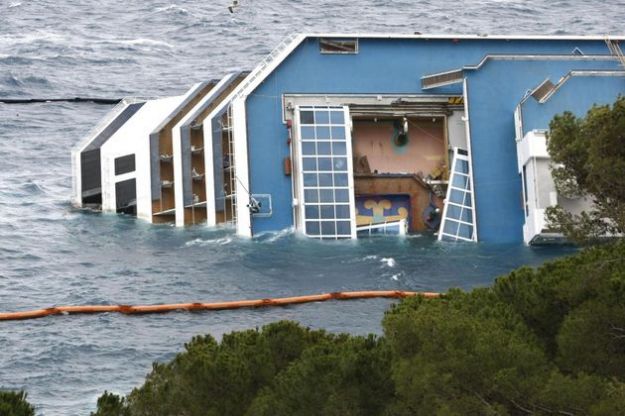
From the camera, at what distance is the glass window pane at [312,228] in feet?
344

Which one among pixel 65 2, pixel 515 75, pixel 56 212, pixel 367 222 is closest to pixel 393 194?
pixel 367 222

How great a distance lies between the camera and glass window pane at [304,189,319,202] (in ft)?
345

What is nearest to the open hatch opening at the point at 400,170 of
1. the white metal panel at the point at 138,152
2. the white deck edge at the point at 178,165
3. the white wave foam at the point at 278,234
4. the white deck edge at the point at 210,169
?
the white wave foam at the point at 278,234

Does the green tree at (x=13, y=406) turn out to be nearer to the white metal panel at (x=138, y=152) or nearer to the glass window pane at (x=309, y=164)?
the glass window pane at (x=309, y=164)

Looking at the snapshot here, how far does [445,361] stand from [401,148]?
186ft

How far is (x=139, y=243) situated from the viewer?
106 meters

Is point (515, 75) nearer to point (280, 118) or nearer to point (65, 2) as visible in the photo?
point (280, 118)

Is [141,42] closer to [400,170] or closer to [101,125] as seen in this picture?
[101,125]

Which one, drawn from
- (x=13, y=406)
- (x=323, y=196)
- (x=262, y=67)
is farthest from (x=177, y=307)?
(x=13, y=406)

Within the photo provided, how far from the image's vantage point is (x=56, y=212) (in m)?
115

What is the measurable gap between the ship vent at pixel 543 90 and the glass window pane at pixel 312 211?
12529 mm

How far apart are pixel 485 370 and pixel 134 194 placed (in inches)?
2374

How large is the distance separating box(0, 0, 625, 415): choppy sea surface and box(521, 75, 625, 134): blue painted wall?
6773mm

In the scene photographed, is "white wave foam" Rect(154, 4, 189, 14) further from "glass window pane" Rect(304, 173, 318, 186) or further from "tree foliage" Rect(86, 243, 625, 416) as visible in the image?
"tree foliage" Rect(86, 243, 625, 416)
